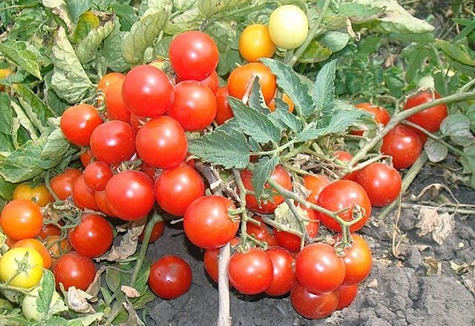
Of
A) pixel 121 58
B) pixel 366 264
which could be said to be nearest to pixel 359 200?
pixel 366 264

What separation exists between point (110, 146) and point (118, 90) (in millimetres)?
137

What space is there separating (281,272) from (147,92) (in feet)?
1.61

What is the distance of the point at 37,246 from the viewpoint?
171cm

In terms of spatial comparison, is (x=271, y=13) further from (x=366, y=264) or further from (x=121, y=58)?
(x=366, y=264)

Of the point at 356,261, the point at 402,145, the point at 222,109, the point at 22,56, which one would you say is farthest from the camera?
the point at 402,145

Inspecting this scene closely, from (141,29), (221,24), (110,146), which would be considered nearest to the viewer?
(110,146)

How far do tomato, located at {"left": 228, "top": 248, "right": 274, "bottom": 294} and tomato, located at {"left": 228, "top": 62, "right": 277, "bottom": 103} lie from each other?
374 mm

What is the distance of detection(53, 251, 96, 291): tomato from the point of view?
5.70 ft

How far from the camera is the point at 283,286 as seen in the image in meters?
1.62

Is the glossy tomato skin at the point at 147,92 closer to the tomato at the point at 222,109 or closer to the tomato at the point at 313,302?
the tomato at the point at 222,109

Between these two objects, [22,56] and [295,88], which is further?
[22,56]

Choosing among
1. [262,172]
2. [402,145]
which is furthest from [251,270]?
[402,145]

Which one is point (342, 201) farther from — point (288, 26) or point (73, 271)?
point (73, 271)

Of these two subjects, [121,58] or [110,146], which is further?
[121,58]
